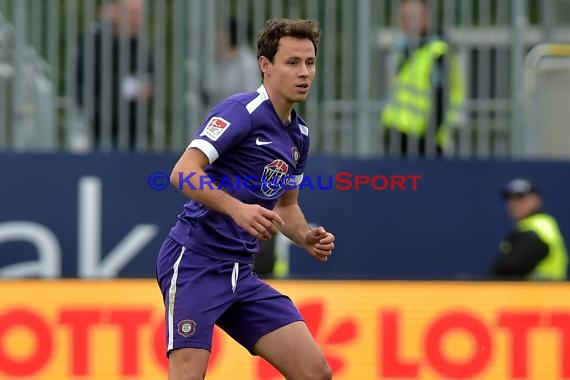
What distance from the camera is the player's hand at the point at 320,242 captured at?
6.00m

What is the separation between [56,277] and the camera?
11.2m

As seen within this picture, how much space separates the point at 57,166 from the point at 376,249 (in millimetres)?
2847

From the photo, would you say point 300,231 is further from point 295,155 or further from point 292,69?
point 292,69

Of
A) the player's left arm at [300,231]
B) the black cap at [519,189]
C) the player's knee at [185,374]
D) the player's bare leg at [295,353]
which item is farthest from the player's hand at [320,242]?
the black cap at [519,189]

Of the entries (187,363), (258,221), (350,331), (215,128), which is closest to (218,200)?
(258,221)

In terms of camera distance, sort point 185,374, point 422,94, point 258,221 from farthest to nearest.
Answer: point 422,94 → point 185,374 → point 258,221

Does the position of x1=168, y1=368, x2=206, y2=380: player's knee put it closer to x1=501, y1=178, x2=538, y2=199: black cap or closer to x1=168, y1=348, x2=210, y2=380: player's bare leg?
x1=168, y1=348, x2=210, y2=380: player's bare leg

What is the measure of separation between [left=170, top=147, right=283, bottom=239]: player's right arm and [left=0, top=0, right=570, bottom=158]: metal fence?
18.1 ft

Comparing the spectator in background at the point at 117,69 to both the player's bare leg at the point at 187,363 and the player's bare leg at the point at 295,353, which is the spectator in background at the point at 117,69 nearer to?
the player's bare leg at the point at 295,353

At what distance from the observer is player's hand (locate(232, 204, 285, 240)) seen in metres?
5.45

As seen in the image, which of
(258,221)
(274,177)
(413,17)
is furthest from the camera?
(413,17)

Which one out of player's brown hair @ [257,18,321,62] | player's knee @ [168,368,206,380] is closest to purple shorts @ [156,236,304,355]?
player's knee @ [168,368,206,380]

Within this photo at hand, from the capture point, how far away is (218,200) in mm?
5586

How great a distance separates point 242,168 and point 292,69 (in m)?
0.50
